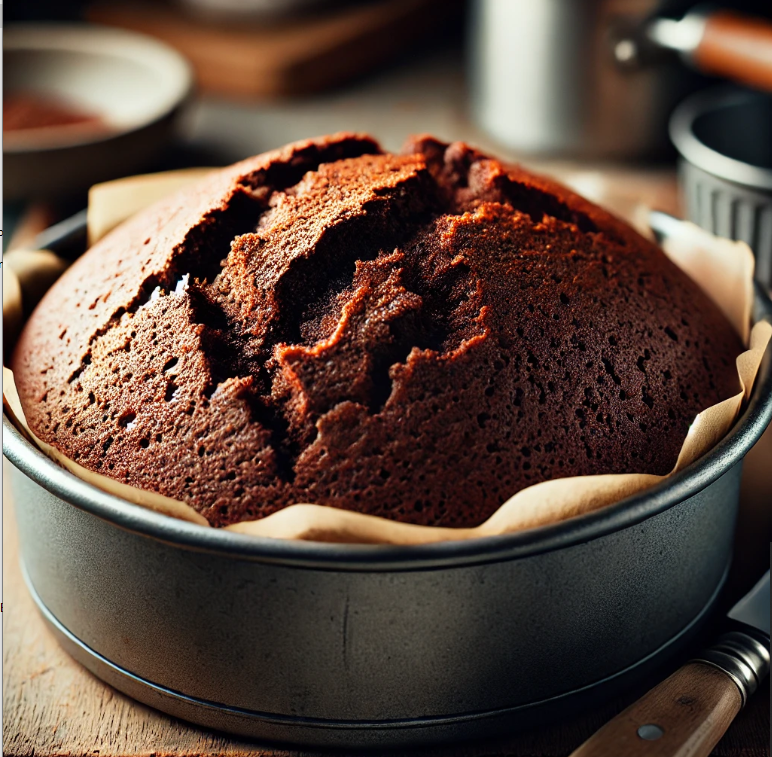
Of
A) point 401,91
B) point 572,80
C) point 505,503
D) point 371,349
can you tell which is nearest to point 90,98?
point 401,91

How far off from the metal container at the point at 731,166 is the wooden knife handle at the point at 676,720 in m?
1.04

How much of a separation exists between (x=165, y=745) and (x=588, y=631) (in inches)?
15.6

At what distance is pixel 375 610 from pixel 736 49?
149 cm

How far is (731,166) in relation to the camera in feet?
5.75

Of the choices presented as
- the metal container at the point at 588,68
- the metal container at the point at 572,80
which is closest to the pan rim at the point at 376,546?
the metal container at the point at 588,68

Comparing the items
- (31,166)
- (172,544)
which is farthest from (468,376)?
(31,166)

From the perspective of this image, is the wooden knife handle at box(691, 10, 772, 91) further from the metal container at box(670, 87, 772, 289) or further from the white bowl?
the white bowl

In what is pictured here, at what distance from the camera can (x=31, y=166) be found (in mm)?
1973

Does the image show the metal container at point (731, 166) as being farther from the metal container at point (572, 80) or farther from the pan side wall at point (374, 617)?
the pan side wall at point (374, 617)

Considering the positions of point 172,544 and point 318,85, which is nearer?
point 172,544

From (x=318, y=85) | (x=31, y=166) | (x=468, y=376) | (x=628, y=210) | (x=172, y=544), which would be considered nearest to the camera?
(x=172, y=544)

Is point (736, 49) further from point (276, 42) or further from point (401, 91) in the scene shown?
point (276, 42)

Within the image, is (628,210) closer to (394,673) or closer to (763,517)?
(763,517)

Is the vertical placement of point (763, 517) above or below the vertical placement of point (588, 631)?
below
